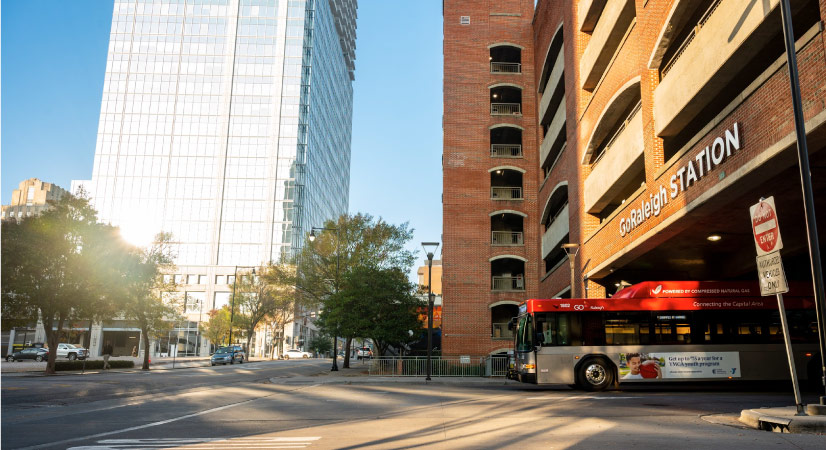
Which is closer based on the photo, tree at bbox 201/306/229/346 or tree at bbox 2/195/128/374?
tree at bbox 2/195/128/374

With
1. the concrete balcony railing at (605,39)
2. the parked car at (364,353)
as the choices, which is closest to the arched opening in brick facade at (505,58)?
the concrete balcony railing at (605,39)

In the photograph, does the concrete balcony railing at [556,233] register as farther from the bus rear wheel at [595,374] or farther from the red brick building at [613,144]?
the bus rear wheel at [595,374]

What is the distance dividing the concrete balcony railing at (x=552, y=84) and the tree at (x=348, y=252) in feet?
46.8

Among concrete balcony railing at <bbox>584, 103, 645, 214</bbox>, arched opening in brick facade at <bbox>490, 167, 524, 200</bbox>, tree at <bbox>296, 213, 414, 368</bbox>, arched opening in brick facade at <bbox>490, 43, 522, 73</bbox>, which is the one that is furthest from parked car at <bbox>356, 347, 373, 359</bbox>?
concrete balcony railing at <bbox>584, 103, 645, 214</bbox>

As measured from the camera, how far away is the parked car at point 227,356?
174 ft

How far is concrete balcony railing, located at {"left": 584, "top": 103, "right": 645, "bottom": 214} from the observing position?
22.4 metres

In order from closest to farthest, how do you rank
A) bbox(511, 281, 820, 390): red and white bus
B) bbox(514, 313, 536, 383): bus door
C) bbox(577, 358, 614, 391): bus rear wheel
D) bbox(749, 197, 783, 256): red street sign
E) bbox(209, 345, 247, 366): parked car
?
bbox(749, 197, 783, 256): red street sign < bbox(511, 281, 820, 390): red and white bus < bbox(577, 358, 614, 391): bus rear wheel < bbox(514, 313, 536, 383): bus door < bbox(209, 345, 247, 366): parked car

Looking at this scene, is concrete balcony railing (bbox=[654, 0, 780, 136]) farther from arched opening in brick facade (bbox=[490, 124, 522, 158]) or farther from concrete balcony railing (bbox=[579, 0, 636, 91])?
arched opening in brick facade (bbox=[490, 124, 522, 158])

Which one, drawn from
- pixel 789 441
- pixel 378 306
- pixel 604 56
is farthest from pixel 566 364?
pixel 378 306

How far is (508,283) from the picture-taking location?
43156 millimetres

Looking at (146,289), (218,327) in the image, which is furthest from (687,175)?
(218,327)

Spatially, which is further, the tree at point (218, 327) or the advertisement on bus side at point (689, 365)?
the tree at point (218, 327)

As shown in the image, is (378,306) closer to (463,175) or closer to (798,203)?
(463,175)

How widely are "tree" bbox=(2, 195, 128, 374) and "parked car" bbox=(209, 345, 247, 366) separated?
16499 millimetres
